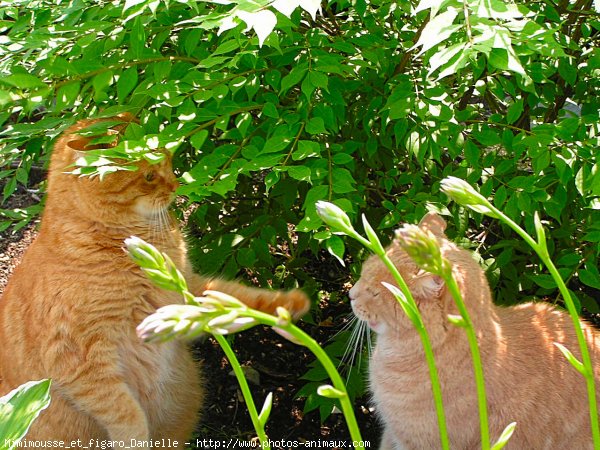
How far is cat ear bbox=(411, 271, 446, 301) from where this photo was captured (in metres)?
2.41

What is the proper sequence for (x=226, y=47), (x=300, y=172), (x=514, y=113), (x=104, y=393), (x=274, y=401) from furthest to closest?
(x=274, y=401), (x=514, y=113), (x=104, y=393), (x=300, y=172), (x=226, y=47)

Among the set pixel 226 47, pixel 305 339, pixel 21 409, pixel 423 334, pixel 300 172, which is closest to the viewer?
pixel 305 339

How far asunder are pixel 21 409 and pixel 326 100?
1.50 m

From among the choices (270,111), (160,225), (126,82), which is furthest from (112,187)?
(270,111)

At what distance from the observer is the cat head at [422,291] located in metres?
2.47

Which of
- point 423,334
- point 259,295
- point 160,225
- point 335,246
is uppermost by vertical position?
point 423,334

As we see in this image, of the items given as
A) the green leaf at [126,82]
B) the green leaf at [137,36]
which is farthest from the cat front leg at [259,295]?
the green leaf at [137,36]

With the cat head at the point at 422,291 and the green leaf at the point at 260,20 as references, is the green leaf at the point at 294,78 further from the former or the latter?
the cat head at the point at 422,291

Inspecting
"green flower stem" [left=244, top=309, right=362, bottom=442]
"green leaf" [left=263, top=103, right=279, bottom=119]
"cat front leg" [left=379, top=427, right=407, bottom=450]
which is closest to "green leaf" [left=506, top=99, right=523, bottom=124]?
"green leaf" [left=263, top=103, right=279, bottom=119]

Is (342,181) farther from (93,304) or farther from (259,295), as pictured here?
(93,304)

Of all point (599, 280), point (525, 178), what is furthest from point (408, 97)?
point (599, 280)

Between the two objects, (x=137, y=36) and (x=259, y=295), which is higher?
(x=137, y=36)

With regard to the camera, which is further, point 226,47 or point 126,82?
point 126,82

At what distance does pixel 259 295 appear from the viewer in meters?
2.86
